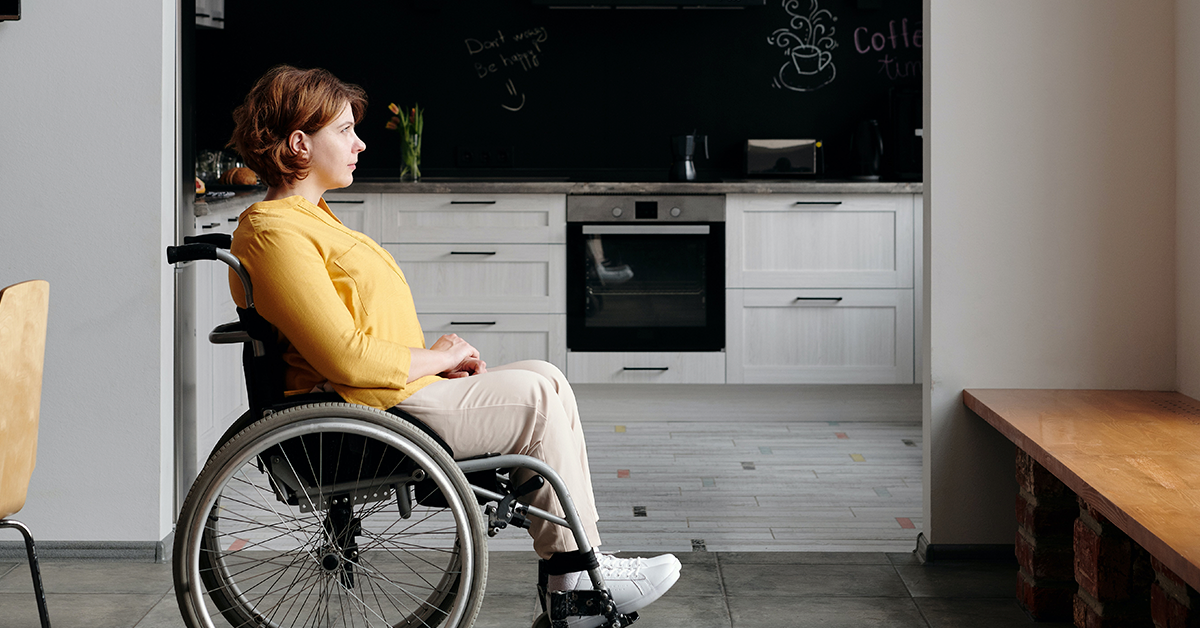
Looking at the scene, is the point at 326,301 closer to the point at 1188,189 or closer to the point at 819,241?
the point at 1188,189

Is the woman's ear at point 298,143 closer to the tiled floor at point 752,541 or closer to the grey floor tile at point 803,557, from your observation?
the tiled floor at point 752,541

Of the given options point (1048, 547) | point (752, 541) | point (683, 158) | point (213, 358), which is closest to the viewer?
point (1048, 547)

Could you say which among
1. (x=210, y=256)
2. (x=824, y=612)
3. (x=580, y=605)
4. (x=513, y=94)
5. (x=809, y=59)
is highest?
(x=809, y=59)

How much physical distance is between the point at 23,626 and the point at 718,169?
3.59m

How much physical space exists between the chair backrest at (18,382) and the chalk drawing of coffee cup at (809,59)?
12.5 feet

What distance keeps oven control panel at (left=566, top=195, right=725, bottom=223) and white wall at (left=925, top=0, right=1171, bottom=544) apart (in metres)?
2.02

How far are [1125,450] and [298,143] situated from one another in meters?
1.43

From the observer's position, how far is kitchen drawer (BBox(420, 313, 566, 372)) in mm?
4344

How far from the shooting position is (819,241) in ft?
14.0

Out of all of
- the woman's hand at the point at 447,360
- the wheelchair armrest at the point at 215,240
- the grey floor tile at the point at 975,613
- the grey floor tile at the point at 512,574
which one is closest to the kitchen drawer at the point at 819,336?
the grey floor tile at the point at 512,574

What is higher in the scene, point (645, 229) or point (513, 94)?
point (513, 94)

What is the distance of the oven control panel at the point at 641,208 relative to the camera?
169 inches

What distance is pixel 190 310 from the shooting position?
249cm

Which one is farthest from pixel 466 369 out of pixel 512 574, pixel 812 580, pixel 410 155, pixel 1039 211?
pixel 410 155
